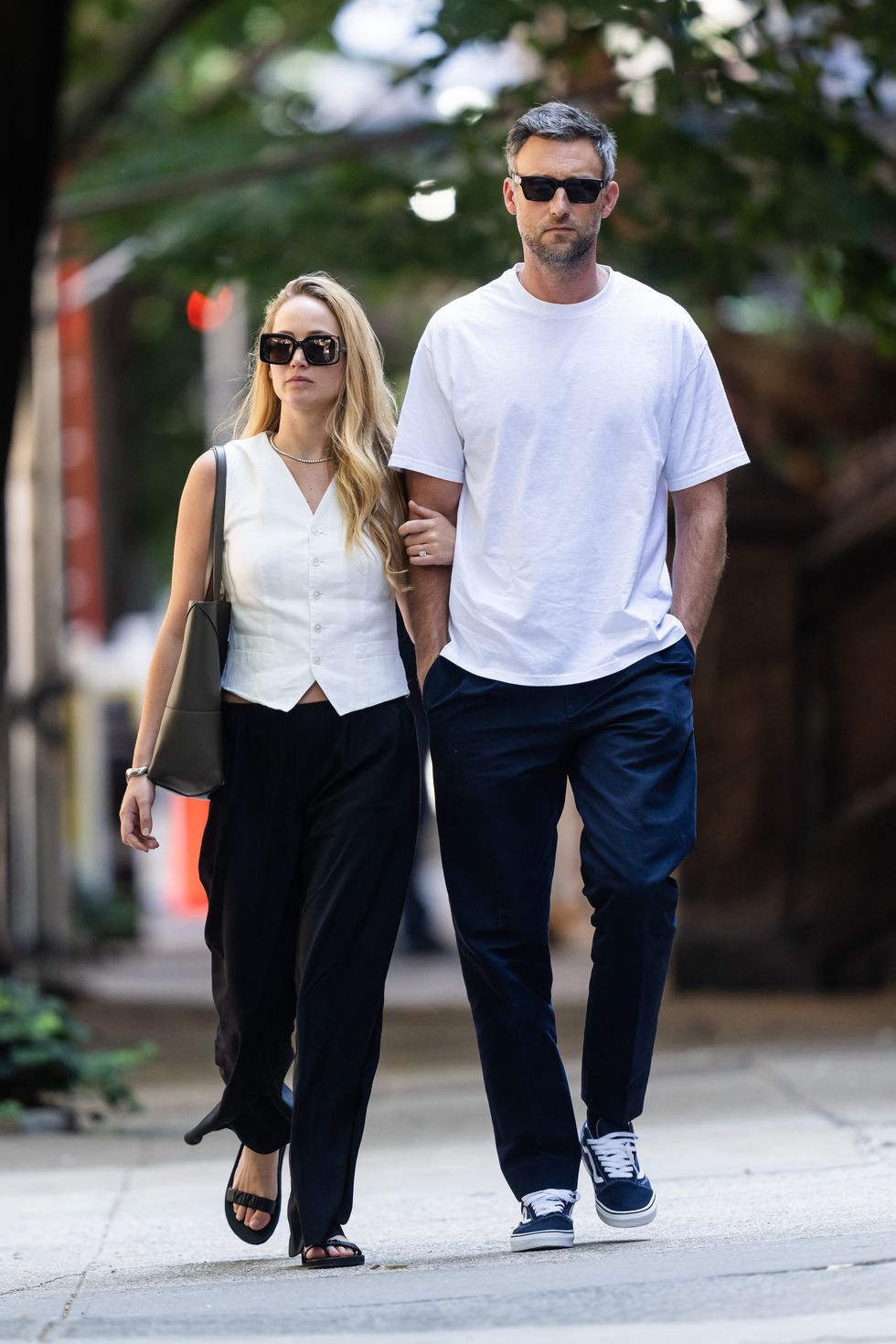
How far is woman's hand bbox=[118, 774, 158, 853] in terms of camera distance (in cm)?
422

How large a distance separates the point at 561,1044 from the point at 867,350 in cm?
684

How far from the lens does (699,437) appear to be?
14.0ft

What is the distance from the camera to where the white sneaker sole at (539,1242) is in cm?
402

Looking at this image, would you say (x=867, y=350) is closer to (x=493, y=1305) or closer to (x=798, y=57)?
(x=798, y=57)

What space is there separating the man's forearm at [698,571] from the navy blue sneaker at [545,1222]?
1.13 m

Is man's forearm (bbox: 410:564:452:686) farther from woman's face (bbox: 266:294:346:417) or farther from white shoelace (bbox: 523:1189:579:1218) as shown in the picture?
white shoelace (bbox: 523:1189:579:1218)

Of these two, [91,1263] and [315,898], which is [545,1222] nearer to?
[315,898]

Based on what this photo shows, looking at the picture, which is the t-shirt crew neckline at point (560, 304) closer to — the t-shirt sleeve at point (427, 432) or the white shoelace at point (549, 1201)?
the t-shirt sleeve at point (427, 432)

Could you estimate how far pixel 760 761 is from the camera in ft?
34.0

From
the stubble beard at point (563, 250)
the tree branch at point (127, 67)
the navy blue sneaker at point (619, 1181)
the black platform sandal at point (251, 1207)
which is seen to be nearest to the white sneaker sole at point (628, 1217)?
the navy blue sneaker at point (619, 1181)

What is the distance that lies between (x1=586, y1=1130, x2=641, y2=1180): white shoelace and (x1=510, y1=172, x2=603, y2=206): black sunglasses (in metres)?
1.83

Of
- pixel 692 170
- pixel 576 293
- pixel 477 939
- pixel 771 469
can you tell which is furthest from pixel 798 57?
pixel 477 939

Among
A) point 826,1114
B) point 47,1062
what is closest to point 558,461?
point 826,1114

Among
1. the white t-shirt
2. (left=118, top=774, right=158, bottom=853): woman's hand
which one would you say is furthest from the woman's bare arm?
the white t-shirt
